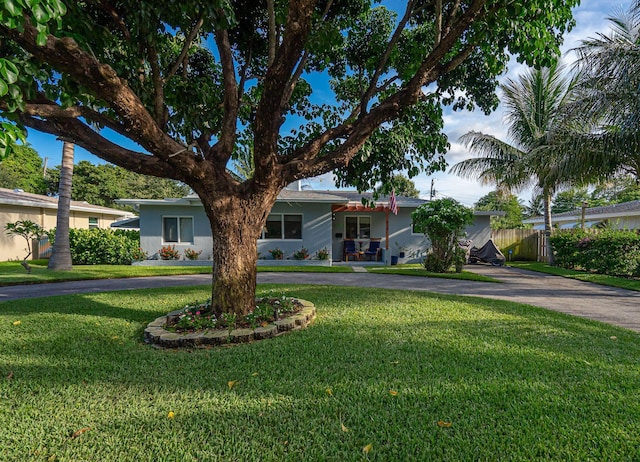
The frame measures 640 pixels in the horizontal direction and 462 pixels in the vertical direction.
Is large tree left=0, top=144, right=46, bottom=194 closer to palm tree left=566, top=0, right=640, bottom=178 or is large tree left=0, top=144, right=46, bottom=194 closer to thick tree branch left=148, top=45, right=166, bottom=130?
thick tree branch left=148, top=45, right=166, bottom=130

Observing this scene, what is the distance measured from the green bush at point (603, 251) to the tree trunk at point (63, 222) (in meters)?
19.5

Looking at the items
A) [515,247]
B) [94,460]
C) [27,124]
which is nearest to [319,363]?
[94,460]

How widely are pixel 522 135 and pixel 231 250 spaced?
53.4ft

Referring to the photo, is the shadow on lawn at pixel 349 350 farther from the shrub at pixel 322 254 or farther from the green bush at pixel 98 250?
the green bush at pixel 98 250

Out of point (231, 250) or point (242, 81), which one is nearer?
point (231, 250)

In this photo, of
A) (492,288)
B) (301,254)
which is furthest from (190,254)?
(492,288)

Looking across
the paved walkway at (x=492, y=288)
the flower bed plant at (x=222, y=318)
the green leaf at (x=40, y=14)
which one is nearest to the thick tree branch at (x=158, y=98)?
the green leaf at (x=40, y=14)

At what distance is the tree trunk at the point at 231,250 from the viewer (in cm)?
427

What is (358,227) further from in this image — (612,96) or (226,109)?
(226,109)

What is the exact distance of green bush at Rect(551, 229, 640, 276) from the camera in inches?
387

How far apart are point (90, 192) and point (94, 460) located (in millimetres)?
34644

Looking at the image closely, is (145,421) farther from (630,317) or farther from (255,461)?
(630,317)

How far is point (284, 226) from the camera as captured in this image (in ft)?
46.0

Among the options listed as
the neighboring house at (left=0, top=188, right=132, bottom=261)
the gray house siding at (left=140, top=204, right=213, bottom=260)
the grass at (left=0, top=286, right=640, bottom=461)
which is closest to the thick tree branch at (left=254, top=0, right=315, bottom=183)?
the grass at (left=0, top=286, right=640, bottom=461)
